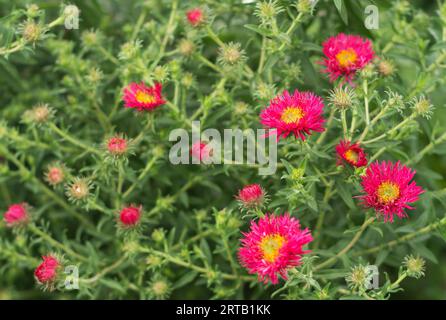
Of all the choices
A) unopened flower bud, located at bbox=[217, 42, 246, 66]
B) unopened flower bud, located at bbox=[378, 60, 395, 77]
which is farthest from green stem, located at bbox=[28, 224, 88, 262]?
unopened flower bud, located at bbox=[378, 60, 395, 77]

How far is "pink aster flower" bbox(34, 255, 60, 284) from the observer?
3.88 ft

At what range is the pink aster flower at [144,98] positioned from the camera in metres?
1.23

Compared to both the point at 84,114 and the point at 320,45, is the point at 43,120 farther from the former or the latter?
the point at 320,45

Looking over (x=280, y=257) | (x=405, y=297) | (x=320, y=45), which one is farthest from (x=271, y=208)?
(x=405, y=297)

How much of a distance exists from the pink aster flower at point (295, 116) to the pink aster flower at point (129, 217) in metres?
0.34

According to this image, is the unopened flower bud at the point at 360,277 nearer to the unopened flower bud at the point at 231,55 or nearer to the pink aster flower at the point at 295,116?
the pink aster flower at the point at 295,116

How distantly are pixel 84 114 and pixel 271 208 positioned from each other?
569 mm

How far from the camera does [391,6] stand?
1469 millimetres

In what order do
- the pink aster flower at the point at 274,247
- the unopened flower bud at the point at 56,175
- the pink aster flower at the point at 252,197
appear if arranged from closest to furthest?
the pink aster flower at the point at 274,247
the pink aster flower at the point at 252,197
the unopened flower bud at the point at 56,175

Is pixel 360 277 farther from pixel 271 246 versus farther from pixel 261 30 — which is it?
pixel 261 30

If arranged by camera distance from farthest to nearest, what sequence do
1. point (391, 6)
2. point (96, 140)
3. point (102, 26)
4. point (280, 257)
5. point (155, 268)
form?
1. point (102, 26)
2. point (96, 140)
3. point (391, 6)
4. point (155, 268)
5. point (280, 257)

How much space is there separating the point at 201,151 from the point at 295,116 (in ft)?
0.79

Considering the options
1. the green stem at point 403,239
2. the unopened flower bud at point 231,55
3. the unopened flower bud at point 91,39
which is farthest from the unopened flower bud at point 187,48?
the green stem at point 403,239

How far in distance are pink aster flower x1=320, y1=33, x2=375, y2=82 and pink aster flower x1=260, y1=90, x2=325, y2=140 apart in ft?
0.46
